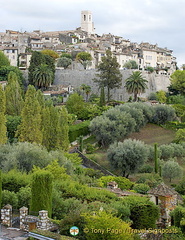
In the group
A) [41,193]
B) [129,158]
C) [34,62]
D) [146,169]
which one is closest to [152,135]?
[146,169]

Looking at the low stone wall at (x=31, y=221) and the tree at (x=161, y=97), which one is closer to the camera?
the low stone wall at (x=31, y=221)

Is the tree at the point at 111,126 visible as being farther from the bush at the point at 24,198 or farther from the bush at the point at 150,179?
the bush at the point at 24,198

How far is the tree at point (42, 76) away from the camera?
5931 centimetres

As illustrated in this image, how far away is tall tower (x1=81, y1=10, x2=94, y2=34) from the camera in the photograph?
129 metres

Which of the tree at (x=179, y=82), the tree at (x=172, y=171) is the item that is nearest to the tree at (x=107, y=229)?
the tree at (x=172, y=171)

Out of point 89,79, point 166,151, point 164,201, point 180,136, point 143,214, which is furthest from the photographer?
point 89,79

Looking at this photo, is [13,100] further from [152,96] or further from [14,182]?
[152,96]

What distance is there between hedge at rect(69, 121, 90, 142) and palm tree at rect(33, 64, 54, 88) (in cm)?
1215

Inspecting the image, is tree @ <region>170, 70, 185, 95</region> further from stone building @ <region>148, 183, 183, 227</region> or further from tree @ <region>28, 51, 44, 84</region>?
stone building @ <region>148, 183, 183, 227</region>

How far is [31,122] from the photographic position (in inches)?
1460

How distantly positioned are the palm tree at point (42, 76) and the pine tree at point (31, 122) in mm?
21902

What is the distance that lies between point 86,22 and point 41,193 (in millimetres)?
117966

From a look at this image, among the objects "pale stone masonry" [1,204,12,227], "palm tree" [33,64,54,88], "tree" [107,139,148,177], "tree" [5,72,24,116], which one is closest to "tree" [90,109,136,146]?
"tree" [107,139,148,177]

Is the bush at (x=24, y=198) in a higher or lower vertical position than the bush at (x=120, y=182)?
higher
